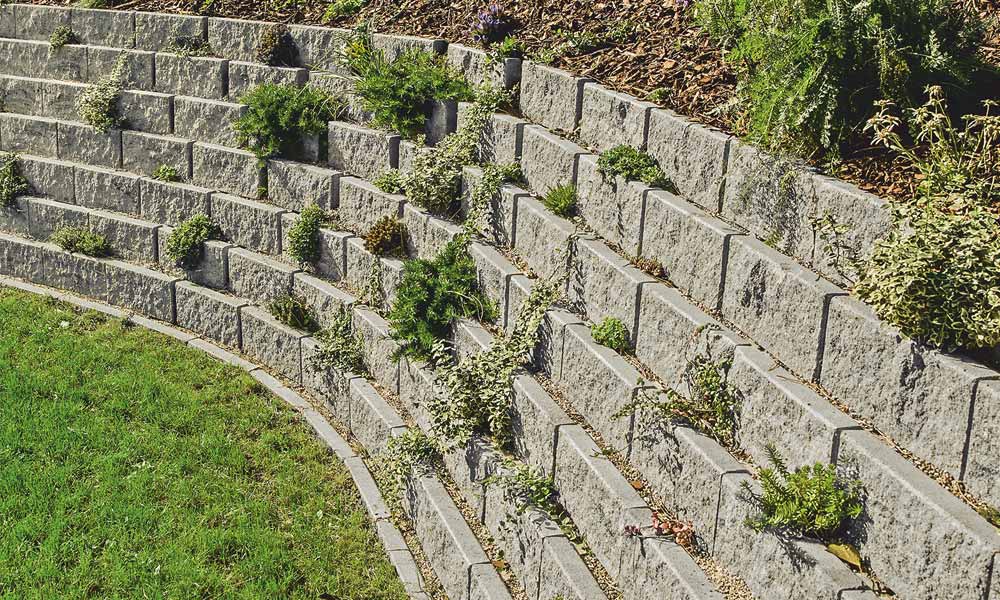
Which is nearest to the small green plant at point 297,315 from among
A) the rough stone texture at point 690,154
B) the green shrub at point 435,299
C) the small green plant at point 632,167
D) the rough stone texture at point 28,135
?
the green shrub at point 435,299

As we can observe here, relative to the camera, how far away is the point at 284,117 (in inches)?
376

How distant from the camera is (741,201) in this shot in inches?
216

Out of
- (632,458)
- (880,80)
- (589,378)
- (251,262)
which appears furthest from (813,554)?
(251,262)

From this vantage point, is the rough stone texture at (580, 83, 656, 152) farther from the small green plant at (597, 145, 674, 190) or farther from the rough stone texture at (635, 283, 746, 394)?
the rough stone texture at (635, 283, 746, 394)

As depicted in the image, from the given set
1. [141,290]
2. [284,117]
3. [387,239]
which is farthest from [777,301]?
[141,290]

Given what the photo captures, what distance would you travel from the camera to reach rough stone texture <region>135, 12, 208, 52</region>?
11.1 metres

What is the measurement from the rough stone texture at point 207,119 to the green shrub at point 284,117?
313 millimetres

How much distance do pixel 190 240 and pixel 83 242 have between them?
1.31 metres

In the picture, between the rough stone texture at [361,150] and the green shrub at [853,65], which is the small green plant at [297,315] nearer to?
the rough stone texture at [361,150]

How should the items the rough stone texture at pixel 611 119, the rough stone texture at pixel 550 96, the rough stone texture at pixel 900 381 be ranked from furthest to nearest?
the rough stone texture at pixel 550 96
the rough stone texture at pixel 611 119
the rough stone texture at pixel 900 381

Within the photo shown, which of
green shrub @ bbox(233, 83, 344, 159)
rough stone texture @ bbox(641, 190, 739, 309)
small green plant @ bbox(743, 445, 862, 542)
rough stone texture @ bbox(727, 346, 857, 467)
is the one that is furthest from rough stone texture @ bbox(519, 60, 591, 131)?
small green plant @ bbox(743, 445, 862, 542)

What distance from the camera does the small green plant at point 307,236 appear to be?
893 cm

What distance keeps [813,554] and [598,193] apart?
2.90 metres

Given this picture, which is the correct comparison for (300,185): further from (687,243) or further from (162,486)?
(687,243)
